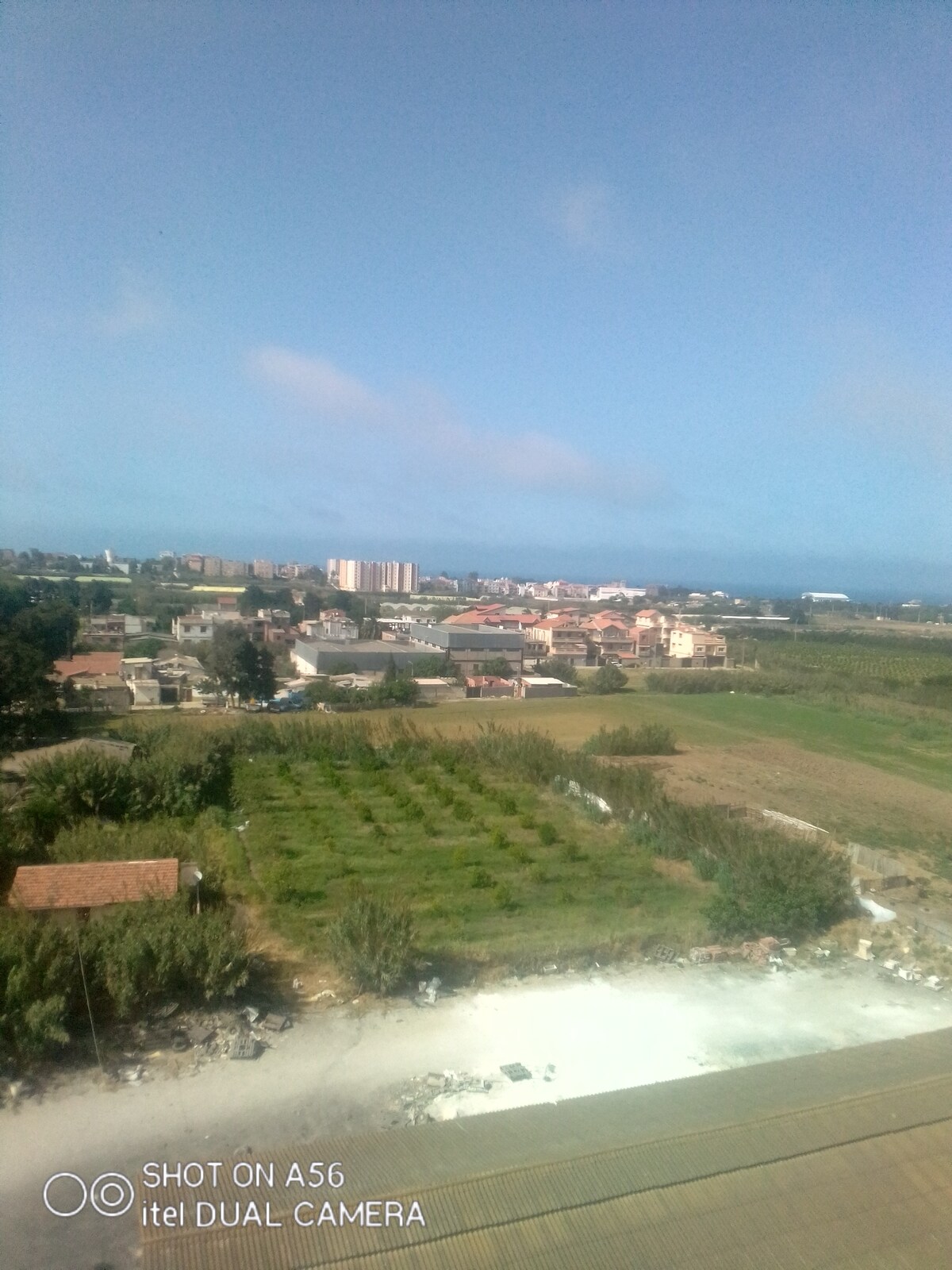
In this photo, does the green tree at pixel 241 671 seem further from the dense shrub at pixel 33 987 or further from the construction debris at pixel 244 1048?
the construction debris at pixel 244 1048

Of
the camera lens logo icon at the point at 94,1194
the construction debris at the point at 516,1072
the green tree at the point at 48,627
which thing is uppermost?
the green tree at the point at 48,627

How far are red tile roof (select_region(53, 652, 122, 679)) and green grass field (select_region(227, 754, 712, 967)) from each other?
12.7 ft

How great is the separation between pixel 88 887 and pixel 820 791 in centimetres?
812

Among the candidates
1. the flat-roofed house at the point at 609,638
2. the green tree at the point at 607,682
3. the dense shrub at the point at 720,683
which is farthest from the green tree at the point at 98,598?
the flat-roofed house at the point at 609,638

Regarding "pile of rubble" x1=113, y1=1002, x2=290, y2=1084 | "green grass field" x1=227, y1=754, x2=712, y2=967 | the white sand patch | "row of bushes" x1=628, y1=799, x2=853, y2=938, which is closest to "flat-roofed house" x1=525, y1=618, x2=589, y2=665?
"green grass field" x1=227, y1=754, x2=712, y2=967

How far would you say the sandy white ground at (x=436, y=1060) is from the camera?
3236mm

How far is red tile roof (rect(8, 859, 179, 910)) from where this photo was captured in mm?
5199

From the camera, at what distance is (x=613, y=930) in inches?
223

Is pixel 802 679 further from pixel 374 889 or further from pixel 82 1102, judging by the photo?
pixel 82 1102

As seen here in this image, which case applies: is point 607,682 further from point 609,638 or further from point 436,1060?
point 436,1060

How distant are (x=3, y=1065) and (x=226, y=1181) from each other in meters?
1.95

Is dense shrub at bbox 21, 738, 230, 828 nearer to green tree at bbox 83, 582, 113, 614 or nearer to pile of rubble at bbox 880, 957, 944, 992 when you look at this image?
green tree at bbox 83, 582, 113, 614

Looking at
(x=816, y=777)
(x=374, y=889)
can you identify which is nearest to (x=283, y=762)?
(x=374, y=889)

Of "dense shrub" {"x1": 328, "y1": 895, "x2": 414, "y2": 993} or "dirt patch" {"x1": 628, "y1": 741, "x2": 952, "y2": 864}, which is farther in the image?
"dirt patch" {"x1": 628, "y1": 741, "x2": 952, "y2": 864}
